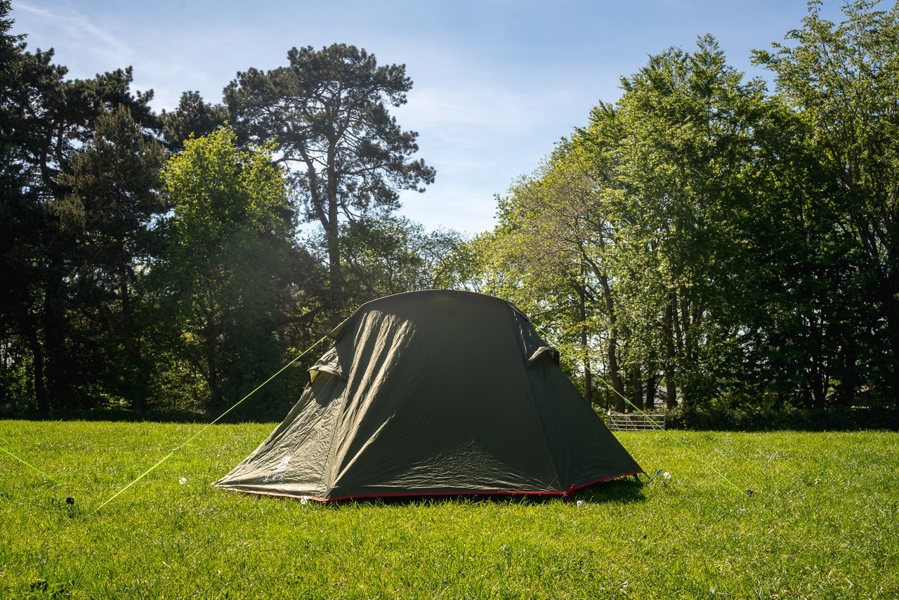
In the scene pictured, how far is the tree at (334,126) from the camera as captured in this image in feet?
103

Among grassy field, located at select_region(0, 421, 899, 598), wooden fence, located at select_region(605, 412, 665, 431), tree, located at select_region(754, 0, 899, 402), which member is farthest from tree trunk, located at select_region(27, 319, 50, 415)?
tree, located at select_region(754, 0, 899, 402)

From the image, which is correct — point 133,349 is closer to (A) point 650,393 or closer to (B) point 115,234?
(B) point 115,234

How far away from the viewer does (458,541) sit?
547cm

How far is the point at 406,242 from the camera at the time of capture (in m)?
34.3

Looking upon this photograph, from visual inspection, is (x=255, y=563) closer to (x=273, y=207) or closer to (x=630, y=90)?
(x=630, y=90)

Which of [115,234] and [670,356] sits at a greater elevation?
[115,234]

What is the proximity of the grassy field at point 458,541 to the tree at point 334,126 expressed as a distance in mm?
25138

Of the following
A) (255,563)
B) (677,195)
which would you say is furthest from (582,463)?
(677,195)

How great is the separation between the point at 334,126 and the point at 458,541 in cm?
2890

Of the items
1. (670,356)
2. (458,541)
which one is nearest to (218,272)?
(670,356)

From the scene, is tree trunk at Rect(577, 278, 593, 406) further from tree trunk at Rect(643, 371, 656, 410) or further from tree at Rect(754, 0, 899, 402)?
tree at Rect(754, 0, 899, 402)

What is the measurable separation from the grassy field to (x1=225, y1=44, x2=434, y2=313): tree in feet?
82.5

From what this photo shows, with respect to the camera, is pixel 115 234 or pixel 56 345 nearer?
pixel 115 234

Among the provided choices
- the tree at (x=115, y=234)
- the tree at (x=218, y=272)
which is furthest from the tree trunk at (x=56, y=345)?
the tree at (x=218, y=272)
